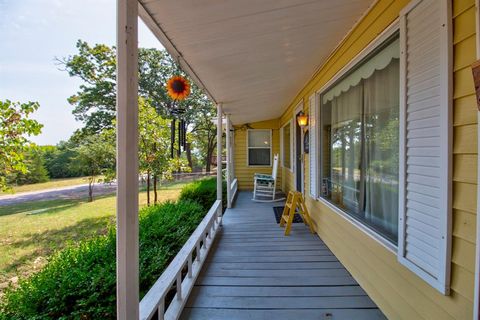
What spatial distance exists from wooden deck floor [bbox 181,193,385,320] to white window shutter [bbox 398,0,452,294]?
2.41 ft

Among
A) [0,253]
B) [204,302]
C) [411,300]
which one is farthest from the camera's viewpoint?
[0,253]

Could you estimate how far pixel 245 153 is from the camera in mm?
8078

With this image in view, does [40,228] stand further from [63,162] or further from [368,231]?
[368,231]

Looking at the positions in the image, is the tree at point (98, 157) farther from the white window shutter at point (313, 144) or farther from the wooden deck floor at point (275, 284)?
the white window shutter at point (313, 144)

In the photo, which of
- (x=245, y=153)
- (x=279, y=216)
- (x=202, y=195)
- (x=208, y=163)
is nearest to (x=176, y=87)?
(x=279, y=216)

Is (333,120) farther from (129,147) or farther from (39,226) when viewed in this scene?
(39,226)

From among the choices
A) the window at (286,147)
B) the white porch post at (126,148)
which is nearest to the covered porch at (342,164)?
the white porch post at (126,148)

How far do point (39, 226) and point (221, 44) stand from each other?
6059mm

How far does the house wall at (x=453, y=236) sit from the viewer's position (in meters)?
1.06

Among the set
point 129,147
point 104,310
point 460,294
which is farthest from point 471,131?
point 104,310

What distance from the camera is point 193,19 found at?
5.18 feet

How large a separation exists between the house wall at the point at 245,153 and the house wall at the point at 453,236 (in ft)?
18.0

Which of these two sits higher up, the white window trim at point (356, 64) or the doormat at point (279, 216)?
the white window trim at point (356, 64)

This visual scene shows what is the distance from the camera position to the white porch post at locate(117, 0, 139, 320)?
105 centimetres
